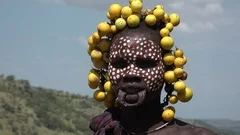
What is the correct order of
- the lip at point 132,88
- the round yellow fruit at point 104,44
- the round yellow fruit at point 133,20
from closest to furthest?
→ the lip at point 132,88 → the round yellow fruit at point 133,20 → the round yellow fruit at point 104,44

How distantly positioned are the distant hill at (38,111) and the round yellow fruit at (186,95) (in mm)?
36790

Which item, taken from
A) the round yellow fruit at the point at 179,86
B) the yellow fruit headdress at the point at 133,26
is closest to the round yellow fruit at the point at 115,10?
the yellow fruit headdress at the point at 133,26

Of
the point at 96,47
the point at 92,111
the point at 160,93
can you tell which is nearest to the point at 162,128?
the point at 160,93

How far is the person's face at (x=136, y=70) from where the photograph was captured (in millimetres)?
5727

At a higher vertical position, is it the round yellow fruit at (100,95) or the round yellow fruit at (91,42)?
the round yellow fruit at (91,42)

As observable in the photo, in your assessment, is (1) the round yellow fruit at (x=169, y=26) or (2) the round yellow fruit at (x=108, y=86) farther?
(2) the round yellow fruit at (x=108, y=86)

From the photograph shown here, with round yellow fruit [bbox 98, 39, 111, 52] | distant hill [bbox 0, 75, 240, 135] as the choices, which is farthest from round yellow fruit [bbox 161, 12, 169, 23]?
distant hill [bbox 0, 75, 240, 135]

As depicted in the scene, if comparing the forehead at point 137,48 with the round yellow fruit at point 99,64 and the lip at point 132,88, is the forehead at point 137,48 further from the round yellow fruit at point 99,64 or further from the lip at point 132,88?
the round yellow fruit at point 99,64

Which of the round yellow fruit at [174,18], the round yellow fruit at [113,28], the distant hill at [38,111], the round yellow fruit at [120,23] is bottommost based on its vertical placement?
the distant hill at [38,111]

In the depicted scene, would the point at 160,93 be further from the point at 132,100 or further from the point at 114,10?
the point at 114,10

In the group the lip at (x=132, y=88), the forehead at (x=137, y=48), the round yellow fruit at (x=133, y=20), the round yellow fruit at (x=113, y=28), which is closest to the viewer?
the lip at (x=132, y=88)

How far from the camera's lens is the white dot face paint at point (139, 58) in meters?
5.77

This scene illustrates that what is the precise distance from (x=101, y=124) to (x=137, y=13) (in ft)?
3.53

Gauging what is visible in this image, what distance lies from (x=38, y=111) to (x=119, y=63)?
4369 cm
